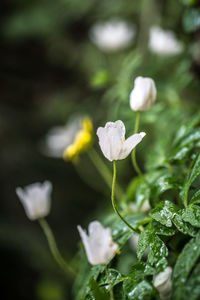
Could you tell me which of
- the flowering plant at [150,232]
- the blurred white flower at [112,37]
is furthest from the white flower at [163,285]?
the blurred white flower at [112,37]

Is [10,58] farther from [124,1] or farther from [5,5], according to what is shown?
[124,1]

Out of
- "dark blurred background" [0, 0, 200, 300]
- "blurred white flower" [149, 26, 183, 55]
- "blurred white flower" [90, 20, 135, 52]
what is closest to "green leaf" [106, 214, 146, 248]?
"blurred white flower" [149, 26, 183, 55]

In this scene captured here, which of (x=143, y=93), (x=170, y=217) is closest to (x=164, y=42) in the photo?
(x=143, y=93)

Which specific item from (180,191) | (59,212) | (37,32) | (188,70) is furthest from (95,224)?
(37,32)

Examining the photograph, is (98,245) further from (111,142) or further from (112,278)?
(111,142)

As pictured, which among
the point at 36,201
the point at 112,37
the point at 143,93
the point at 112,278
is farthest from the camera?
the point at 112,37

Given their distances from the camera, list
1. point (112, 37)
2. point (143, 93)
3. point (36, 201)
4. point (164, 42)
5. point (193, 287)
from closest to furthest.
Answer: point (193, 287), point (143, 93), point (36, 201), point (164, 42), point (112, 37)

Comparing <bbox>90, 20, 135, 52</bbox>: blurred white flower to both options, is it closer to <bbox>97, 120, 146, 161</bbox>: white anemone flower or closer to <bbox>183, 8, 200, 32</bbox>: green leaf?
<bbox>183, 8, 200, 32</bbox>: green leaf

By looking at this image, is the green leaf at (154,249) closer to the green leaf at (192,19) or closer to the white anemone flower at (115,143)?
the white anemone flower at (115,143)
